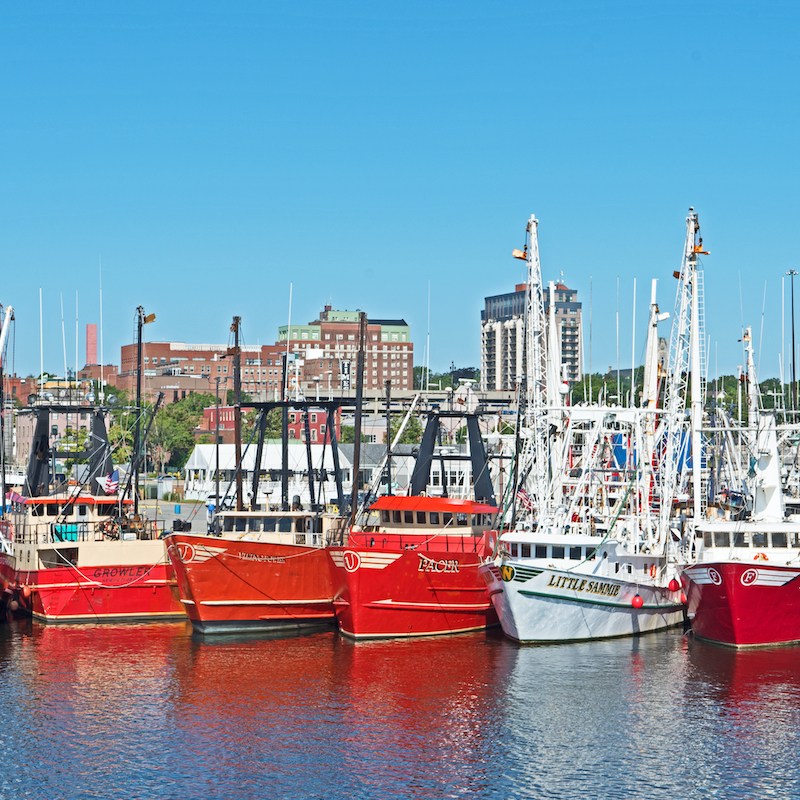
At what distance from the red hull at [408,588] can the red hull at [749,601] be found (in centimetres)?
1001

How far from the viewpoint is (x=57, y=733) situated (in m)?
44.3

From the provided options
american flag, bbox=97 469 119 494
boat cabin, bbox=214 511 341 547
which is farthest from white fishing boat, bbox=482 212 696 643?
american flag, bbox=97 469 119 494

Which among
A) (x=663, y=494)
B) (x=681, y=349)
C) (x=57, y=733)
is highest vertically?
(x=681, y=349)

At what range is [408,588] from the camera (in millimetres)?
60469

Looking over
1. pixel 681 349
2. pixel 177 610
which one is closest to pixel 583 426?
pixel 681 349

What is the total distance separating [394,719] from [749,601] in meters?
17.6

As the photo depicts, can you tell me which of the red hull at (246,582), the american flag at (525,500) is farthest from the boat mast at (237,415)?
the american flag at (525,500)

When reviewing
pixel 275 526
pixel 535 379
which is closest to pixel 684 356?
pixel 535 379

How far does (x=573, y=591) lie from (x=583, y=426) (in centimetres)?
1766

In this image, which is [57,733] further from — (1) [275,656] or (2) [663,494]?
(2) [663,494]

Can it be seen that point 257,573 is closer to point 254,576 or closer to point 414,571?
point 254,576

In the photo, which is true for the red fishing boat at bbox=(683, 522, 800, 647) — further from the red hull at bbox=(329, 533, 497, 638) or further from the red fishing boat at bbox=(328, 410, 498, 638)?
the red fishing boat at bbox=(328, 410, 498, 638)

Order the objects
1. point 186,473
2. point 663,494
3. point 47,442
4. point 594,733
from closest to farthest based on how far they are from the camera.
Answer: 1. point 594,733
2. point 663,494
3. point 47,442
4. point 186,473

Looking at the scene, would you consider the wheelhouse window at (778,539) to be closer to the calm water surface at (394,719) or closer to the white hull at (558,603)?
the calm water surface at (394,719)
